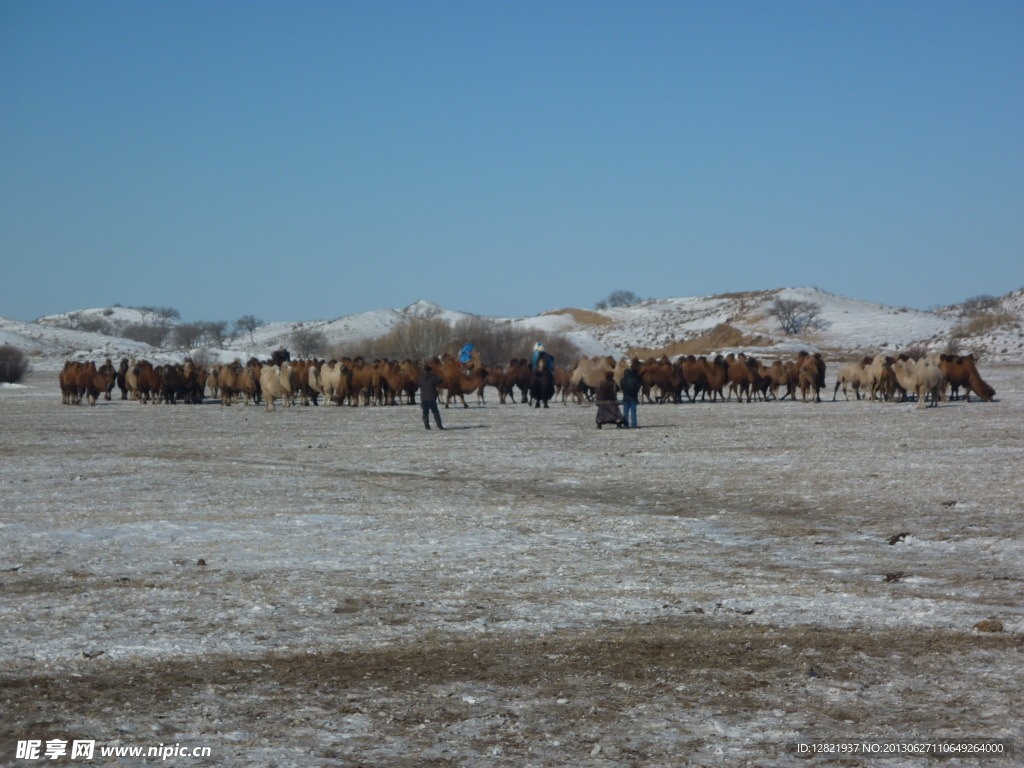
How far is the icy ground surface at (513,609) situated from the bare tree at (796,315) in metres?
90.3

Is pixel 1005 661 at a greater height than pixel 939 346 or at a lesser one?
lesser

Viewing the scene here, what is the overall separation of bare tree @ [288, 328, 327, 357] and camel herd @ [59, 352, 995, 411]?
67612 mm

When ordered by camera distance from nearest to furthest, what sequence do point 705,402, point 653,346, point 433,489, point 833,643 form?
1. point 833,643
2. point 433,489
3. point 705,402
4. point 653,346

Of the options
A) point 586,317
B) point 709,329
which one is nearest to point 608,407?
point 709,329

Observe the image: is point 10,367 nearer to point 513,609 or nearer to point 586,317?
point 513,609

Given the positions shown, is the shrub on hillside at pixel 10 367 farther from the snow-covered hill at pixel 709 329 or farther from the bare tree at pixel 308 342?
the bare tree at pixel 308 342

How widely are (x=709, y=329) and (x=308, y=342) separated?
3914 cm

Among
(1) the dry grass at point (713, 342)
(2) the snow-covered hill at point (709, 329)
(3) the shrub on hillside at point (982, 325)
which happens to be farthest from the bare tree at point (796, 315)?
(3) the shrub on hillside at point (982, 325)

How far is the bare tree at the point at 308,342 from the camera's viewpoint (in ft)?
350

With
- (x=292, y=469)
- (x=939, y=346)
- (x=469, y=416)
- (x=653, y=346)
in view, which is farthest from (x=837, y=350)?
(x=292, y=469)

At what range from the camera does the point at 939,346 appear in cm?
7644

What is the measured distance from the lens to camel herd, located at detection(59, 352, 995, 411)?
31391 mm

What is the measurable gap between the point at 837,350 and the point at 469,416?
60.6 m

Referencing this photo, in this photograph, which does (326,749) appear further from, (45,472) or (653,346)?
(653,346)
